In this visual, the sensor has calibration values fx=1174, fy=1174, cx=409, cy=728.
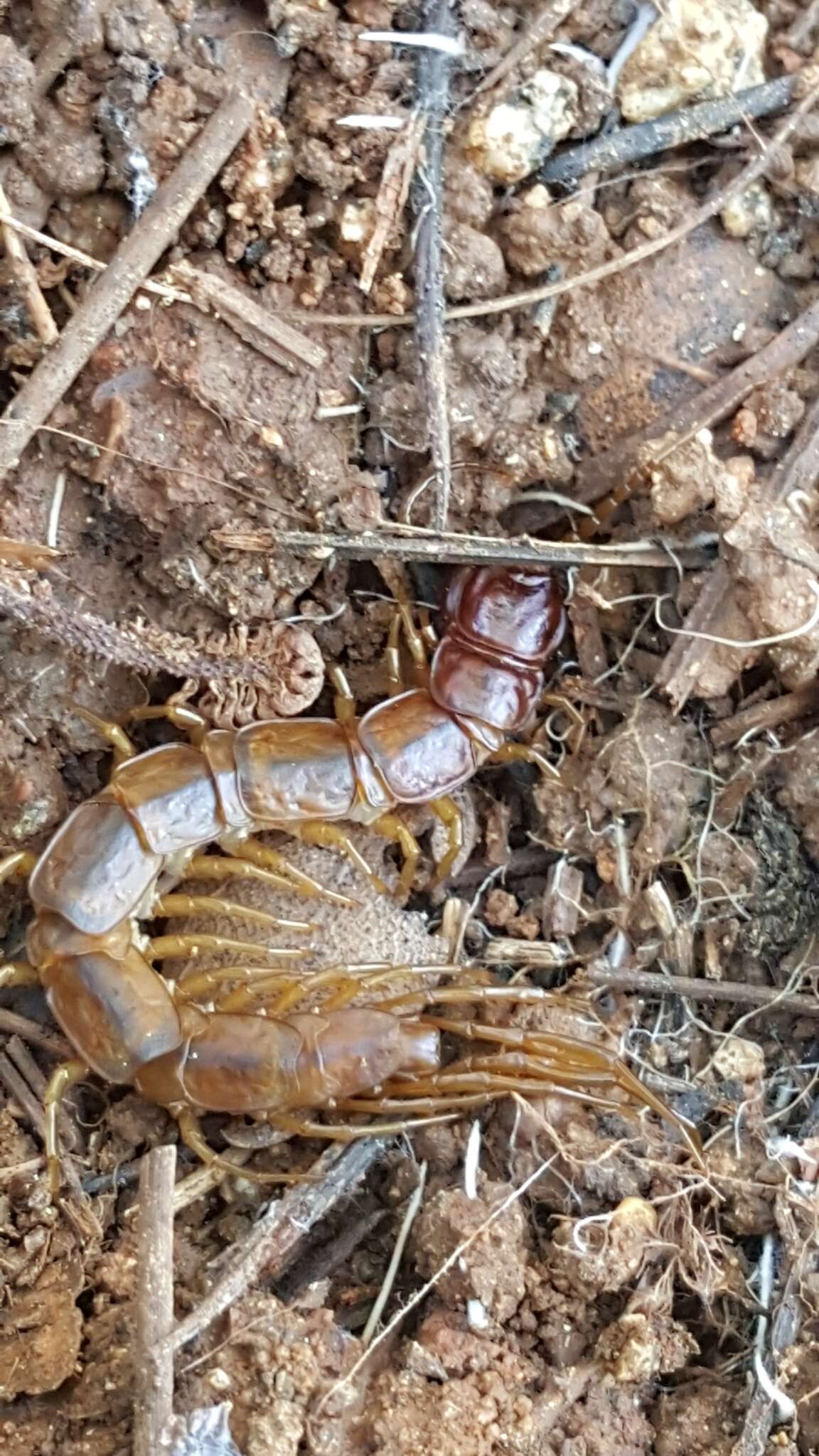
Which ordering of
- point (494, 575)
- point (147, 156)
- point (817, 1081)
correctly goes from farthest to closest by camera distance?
point (494, 575)
point (817, 1081)
point (147, 156)

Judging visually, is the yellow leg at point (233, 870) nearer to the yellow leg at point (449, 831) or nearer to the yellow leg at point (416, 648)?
the yellow leg at point (449, 831)

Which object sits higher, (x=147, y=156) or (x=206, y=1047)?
(x=147, y=156)

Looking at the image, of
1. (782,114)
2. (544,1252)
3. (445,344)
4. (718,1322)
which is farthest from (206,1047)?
(782,114)

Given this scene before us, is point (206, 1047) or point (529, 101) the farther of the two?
point (206, 1047)

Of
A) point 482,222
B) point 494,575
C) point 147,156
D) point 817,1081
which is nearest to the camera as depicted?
point 147,156

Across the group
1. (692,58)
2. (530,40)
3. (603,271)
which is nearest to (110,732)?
(603,271)

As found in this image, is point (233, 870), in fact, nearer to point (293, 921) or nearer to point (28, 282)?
point (293, 921)

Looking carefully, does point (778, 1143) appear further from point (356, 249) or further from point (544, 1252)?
point (356, 249)
